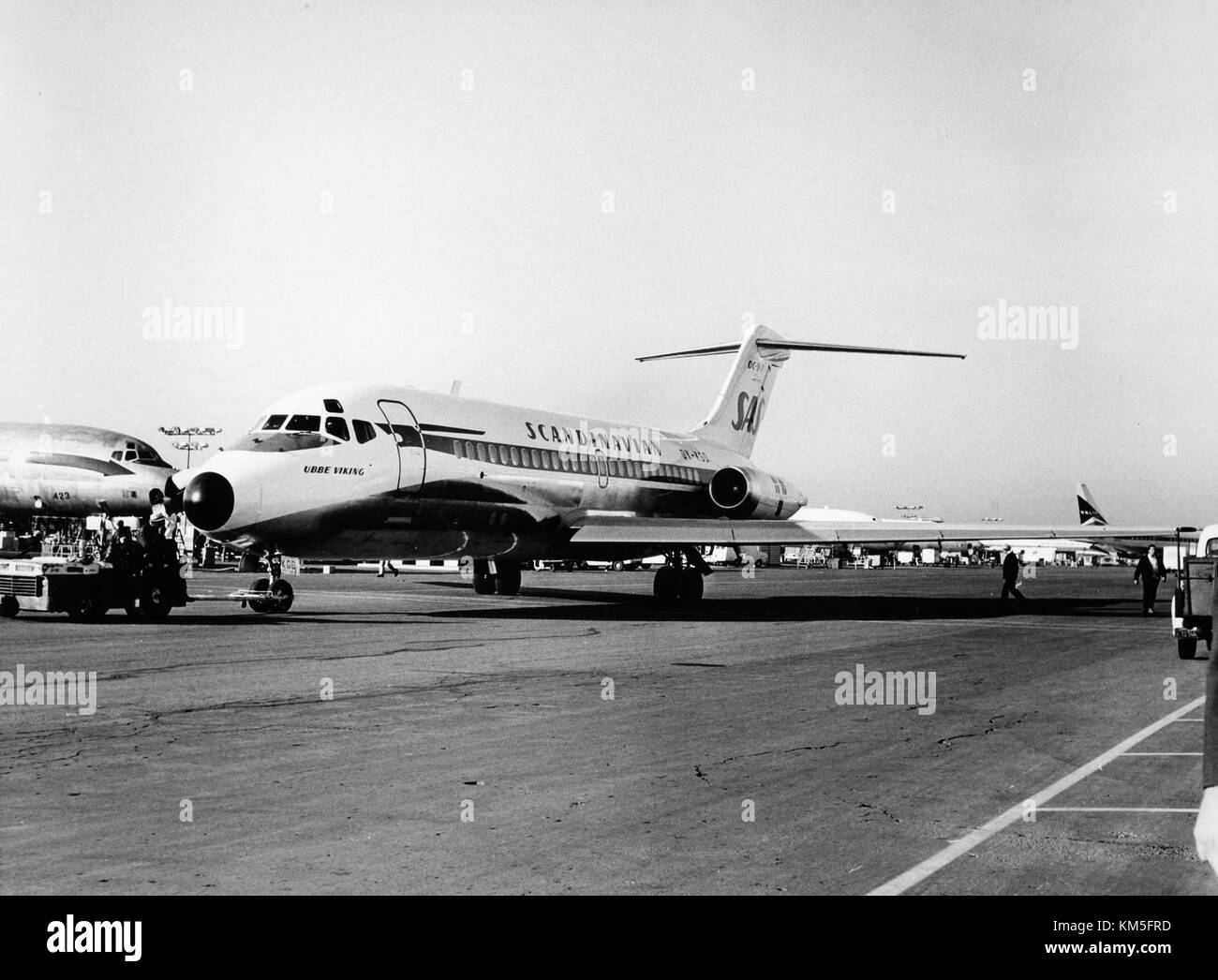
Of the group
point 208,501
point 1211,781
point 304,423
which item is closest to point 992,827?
point 1211,781

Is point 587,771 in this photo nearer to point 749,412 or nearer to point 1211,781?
point 1211,781

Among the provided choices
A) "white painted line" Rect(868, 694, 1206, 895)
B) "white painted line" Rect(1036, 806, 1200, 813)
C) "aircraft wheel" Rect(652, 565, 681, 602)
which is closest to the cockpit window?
"aircraft wheel" Rect(652, 565, 681, 602)

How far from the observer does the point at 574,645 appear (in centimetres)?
1742

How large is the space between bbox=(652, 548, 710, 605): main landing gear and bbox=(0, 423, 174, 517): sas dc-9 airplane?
17479 mm

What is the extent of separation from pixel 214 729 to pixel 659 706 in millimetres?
4004

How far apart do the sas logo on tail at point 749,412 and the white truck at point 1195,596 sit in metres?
19.8

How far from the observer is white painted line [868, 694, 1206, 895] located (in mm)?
5438

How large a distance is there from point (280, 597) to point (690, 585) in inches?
445

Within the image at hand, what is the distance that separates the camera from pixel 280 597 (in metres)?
22.9

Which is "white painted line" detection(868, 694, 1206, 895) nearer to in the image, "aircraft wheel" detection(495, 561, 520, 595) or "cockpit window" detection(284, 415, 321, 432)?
"cockpit window" detection(284, 415, 321, 432)
